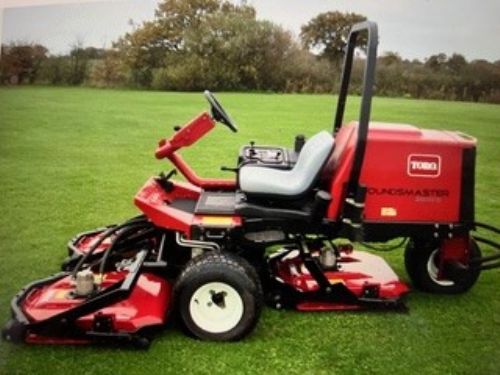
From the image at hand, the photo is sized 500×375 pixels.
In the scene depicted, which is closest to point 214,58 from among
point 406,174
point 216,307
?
point 406,174

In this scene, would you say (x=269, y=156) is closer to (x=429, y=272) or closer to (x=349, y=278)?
(x=349, y=278)

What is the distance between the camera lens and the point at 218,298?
2617 millimetres

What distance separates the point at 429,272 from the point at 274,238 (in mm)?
793

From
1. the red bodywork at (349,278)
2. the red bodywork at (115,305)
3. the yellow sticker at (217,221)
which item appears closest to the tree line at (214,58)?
the yellow sticker at (217,221)

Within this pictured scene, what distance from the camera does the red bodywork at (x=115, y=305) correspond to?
2529 mm

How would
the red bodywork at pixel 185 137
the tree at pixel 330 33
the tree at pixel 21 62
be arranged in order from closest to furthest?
the tree at pixel 330 33 < the red bodywork at pixel 185 137 < the tree at pixel 21 62

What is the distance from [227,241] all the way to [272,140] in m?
0.79

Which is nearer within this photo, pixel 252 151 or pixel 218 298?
pixel 218 298

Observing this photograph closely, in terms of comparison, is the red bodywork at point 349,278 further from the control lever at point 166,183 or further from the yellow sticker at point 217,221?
the control lever at point 166,183

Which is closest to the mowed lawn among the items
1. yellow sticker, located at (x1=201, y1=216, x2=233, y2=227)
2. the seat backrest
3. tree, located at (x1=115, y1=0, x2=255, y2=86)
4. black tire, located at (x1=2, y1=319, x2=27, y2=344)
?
black tire, located at (x1=2, y1=319, x2=27, y2=344)

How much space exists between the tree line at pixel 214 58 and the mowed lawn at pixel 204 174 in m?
0.07

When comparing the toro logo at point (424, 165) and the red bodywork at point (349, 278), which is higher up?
the toro logo at point (424, 165)

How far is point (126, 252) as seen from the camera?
304 cm

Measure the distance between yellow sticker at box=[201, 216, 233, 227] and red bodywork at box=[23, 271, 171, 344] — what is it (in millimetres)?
318
